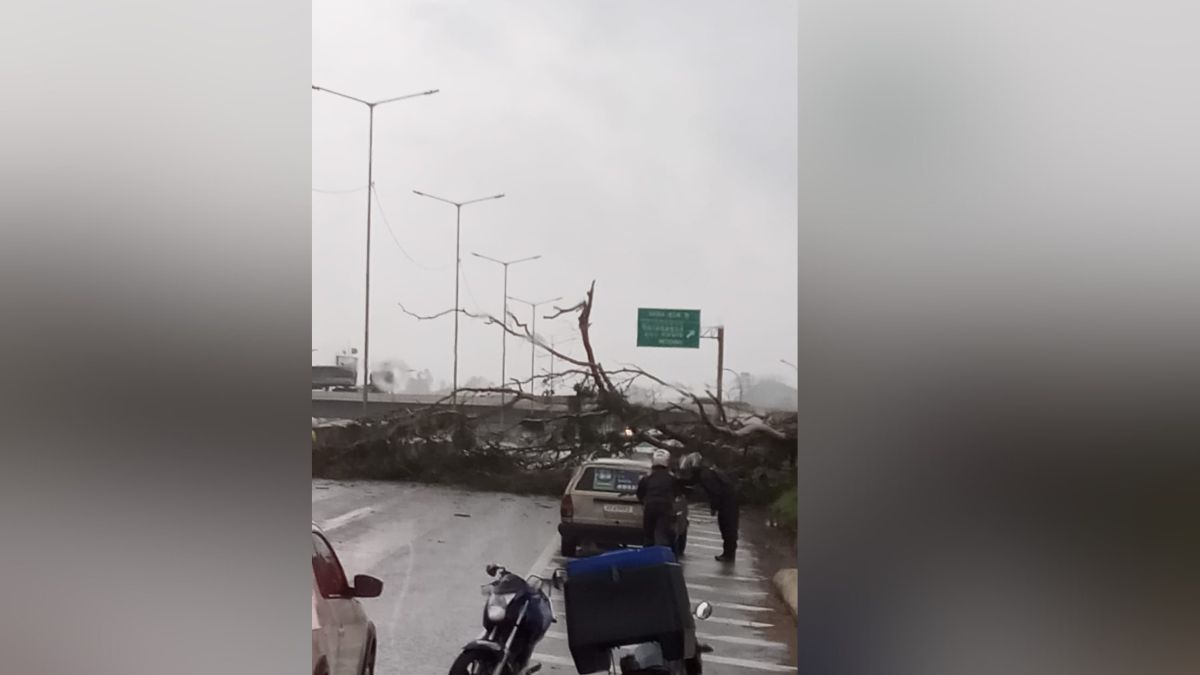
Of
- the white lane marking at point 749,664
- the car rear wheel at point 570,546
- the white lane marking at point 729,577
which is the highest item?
the car rear wheel at point 570,546

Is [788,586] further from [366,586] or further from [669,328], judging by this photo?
[366,586]

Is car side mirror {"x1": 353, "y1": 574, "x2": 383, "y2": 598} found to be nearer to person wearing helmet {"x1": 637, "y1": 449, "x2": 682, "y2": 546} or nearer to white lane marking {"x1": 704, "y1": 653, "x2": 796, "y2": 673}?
person wearing helmet {"x1": 637, "y1": 449, "x2": 682, "y2": 546}

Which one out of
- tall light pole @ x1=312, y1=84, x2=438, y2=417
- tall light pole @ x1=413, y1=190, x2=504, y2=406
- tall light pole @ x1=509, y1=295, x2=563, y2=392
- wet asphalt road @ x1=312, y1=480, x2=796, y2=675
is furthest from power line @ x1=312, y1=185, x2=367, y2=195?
wet asphalt road @ x1=312, y1=480, x2=796, y2=675

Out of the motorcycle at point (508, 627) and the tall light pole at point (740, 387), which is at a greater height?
the tall light pole at point (740, 387)

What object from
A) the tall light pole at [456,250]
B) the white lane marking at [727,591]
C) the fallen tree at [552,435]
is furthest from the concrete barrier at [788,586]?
the tall light pole at [456,250]

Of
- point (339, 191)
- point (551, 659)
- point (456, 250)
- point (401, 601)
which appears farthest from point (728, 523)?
point (339, 191)

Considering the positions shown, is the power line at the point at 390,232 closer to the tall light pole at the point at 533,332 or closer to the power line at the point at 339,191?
the power line at the point at 339,191
